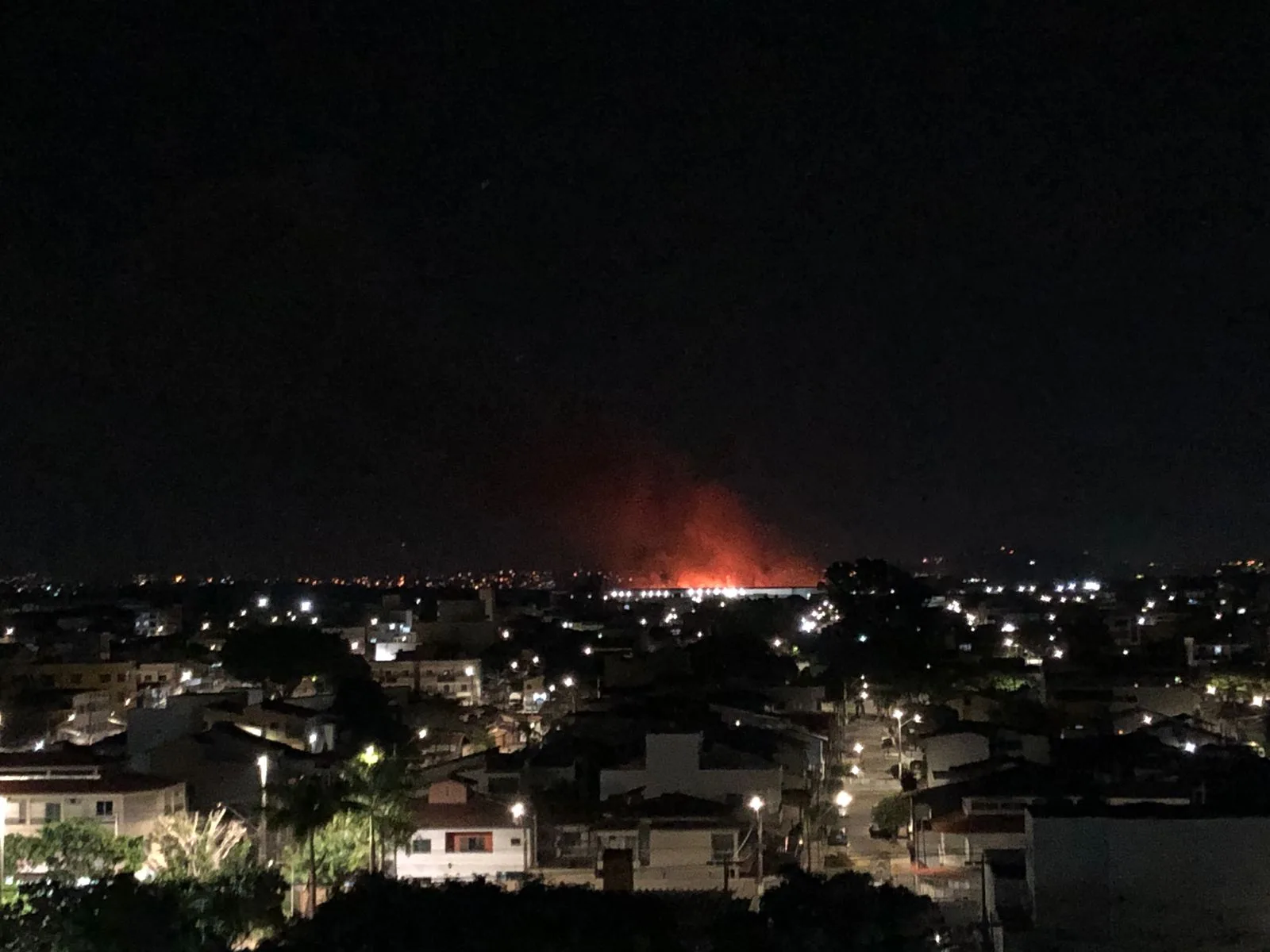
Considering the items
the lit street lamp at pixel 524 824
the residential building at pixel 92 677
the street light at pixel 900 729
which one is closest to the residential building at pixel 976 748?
the street light at pixel 900 729

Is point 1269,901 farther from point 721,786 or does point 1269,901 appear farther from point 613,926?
point 721,786

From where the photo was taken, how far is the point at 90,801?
14969 mm

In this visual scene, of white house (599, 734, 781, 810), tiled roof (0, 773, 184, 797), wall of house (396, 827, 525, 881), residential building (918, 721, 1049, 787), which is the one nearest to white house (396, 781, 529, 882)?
wall of house (396, 827, 525, 881)

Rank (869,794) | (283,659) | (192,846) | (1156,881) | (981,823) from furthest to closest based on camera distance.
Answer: (283,659), (869,794), (981,823), (192,846), (1156,881)

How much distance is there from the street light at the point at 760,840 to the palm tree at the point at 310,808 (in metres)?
4.50

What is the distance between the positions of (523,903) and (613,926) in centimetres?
76

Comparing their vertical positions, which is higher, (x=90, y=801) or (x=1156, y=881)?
(x=90, y=801)

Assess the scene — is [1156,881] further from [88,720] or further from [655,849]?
[88,720]

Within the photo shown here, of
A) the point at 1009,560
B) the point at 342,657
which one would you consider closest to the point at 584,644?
the point at 342,657

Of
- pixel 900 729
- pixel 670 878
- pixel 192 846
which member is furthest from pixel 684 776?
pixel 900 729

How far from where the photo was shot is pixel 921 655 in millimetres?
37281

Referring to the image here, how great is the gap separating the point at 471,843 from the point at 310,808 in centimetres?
274

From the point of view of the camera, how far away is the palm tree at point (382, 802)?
591 inches

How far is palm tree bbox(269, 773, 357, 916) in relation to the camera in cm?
1401
